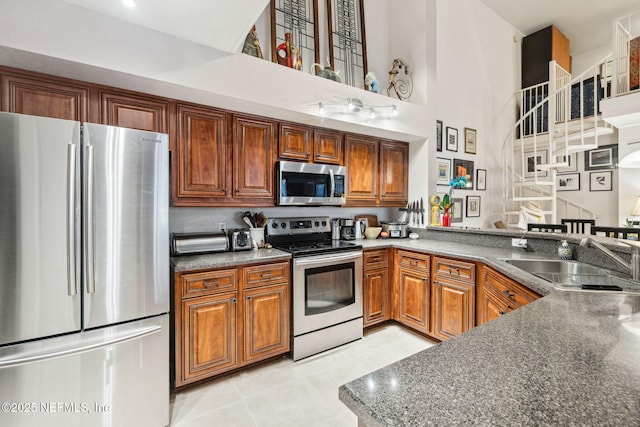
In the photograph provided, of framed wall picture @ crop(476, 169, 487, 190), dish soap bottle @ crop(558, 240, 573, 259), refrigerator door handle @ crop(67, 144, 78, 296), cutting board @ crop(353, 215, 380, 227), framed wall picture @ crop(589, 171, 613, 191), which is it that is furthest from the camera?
framed wall picture @ crop(589, 171, 613, 191)

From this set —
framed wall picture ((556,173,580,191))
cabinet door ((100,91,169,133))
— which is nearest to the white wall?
framed wall picture ((556,173,580,191))

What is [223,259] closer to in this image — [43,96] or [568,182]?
[43,96]

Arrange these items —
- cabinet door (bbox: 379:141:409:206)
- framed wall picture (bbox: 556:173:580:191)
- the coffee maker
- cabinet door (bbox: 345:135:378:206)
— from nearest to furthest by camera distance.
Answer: cabinet door (bbox: 345:135:378:206) < the coffee maker < cabinet door (bbox: 379:141:409:206) < framed wall picture (bbox: 556:173:580:191)

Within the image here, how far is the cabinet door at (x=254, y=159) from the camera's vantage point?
8.38ft

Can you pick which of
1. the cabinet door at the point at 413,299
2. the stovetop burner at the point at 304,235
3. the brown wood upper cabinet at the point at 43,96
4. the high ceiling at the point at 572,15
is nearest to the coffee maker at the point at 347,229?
the stovetop burner at the point at 304,235

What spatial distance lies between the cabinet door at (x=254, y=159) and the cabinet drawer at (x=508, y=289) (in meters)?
1.99

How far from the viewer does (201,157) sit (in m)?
2.38

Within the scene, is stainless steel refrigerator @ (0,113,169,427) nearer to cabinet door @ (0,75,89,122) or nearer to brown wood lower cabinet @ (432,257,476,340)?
cabinet door @ (0,75,89,122)

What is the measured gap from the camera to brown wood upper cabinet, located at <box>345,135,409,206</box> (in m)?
3.32

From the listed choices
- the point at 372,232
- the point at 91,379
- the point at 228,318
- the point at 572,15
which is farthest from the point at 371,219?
the point at 572,15

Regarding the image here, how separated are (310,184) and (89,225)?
187 cm

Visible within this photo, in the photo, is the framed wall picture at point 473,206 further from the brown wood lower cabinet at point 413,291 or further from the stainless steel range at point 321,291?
the stainless steel range at point 321,291

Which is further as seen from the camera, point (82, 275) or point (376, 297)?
point (376, 297)

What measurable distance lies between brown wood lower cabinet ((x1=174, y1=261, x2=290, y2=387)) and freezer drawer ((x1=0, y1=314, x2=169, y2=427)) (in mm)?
264
